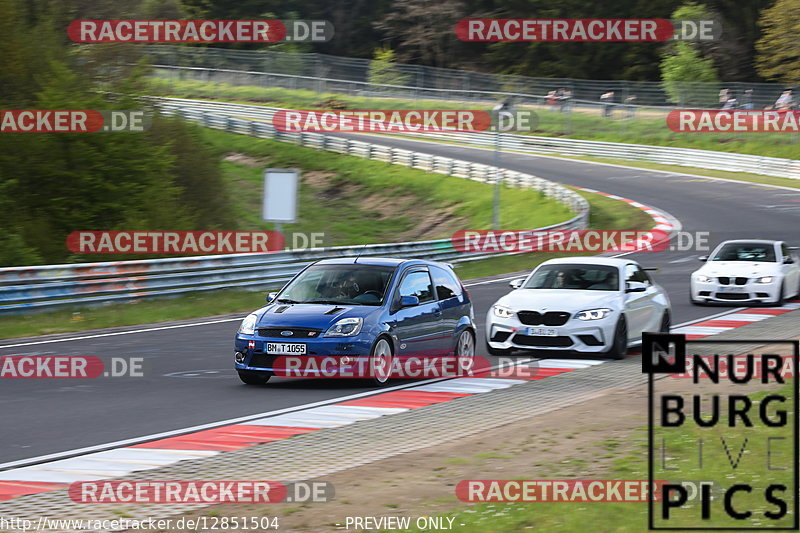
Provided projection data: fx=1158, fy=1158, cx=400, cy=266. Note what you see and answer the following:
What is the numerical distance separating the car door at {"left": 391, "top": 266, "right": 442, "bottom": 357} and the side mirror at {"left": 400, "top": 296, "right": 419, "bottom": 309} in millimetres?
42

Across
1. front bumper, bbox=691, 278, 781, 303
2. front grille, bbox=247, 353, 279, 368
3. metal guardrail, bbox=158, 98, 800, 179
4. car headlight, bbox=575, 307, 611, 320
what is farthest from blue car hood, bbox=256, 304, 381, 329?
metal guardrail, bbox=158, 98, 800, 179

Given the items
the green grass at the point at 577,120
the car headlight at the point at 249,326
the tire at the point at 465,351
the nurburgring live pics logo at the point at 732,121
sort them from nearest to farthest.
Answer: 1. the car headlight at the point at 249,326
2. the tire at the point at 465,351
3. the nurburgring live pics logo at the point at 732,121
4. the green grass at the point at 577,120

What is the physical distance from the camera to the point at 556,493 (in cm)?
762

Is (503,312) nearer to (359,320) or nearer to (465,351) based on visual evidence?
(465,351)

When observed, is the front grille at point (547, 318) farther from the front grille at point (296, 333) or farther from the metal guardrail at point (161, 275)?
the metal guardrail at point (161, 275)

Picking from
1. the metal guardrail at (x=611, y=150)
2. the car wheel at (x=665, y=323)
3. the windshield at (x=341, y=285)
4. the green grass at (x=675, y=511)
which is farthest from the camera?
the metal guardrail at (x=611, y=150)

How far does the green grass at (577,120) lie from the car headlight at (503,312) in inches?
1431

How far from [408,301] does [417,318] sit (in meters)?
0.30

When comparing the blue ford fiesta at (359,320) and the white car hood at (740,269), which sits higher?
the blue ford fiesta at (359,320)

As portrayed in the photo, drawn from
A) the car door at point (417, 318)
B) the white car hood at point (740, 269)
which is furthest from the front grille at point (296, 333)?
the white car hood at point (740, 269)

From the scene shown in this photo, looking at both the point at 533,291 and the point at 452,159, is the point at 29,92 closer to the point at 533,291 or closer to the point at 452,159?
the point at 533,291

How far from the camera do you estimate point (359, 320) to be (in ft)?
43.6

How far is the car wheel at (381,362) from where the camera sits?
13406 millimetres

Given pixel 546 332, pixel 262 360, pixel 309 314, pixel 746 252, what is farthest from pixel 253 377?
pixel 746 252
